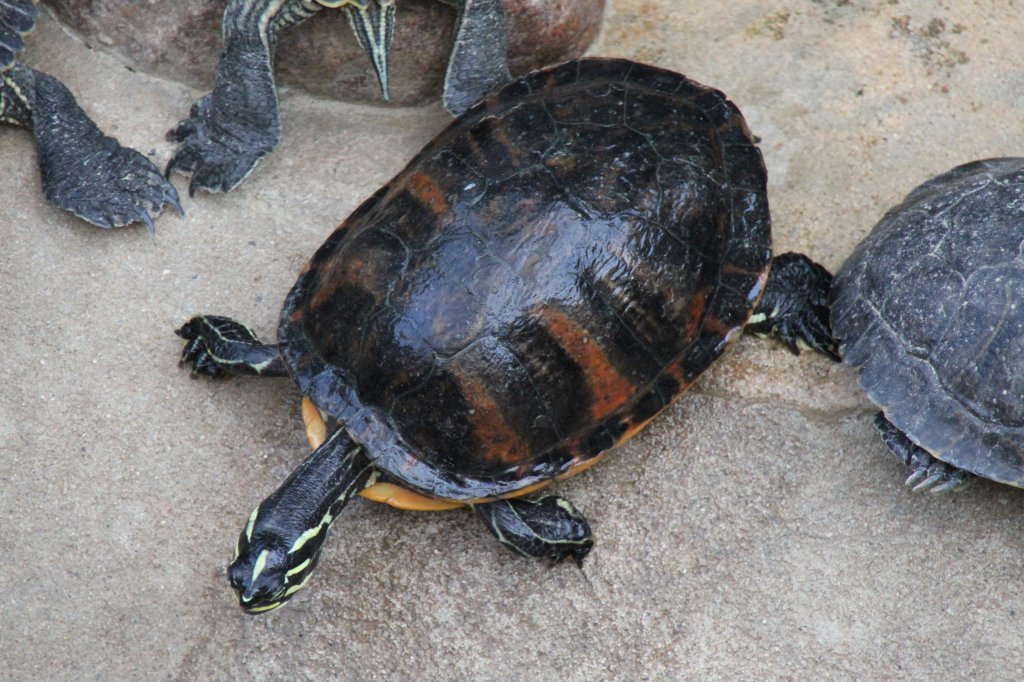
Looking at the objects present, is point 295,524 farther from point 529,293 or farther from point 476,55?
point 476,55

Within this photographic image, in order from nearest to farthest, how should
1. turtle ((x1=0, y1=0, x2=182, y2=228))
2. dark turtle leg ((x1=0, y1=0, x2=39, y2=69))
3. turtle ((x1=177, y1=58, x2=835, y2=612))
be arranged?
turtle ((x1=177, y1=58, x2=835, y2=612)), turtle ((x1=0, y1=0, x2=182, y2=228)), dark turtle leg ((x1=0, y1=0, x2=39, y2=69))

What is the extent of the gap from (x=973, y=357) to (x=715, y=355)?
3.03ft

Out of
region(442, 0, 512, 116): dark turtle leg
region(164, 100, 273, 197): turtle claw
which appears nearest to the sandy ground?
region(164, 100, 273, 197): turtle claw

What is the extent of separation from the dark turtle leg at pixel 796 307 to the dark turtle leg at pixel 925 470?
482mm

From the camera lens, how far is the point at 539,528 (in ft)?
11.7

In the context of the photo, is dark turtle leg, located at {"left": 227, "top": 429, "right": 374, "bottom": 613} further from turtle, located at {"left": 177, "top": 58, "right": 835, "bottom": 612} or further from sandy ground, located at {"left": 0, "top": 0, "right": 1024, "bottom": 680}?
sandy ground, located at {"left": 0, "top": 0, "right": 1024, "bottom": 680}

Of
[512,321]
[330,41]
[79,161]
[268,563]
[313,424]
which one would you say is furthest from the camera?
[330,41]

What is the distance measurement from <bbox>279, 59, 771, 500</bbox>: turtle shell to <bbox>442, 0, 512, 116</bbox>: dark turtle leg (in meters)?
0.61

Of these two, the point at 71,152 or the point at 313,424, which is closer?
the point at 313,424

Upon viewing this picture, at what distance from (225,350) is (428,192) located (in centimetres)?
102

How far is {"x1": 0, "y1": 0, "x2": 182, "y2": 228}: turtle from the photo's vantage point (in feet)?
14.2

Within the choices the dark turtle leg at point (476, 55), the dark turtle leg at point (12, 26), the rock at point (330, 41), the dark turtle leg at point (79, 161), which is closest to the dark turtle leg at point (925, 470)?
the dark turtle leg at point (476, 55)

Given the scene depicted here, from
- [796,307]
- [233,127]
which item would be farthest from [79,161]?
[796,307]

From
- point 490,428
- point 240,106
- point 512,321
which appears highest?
point 240,106
